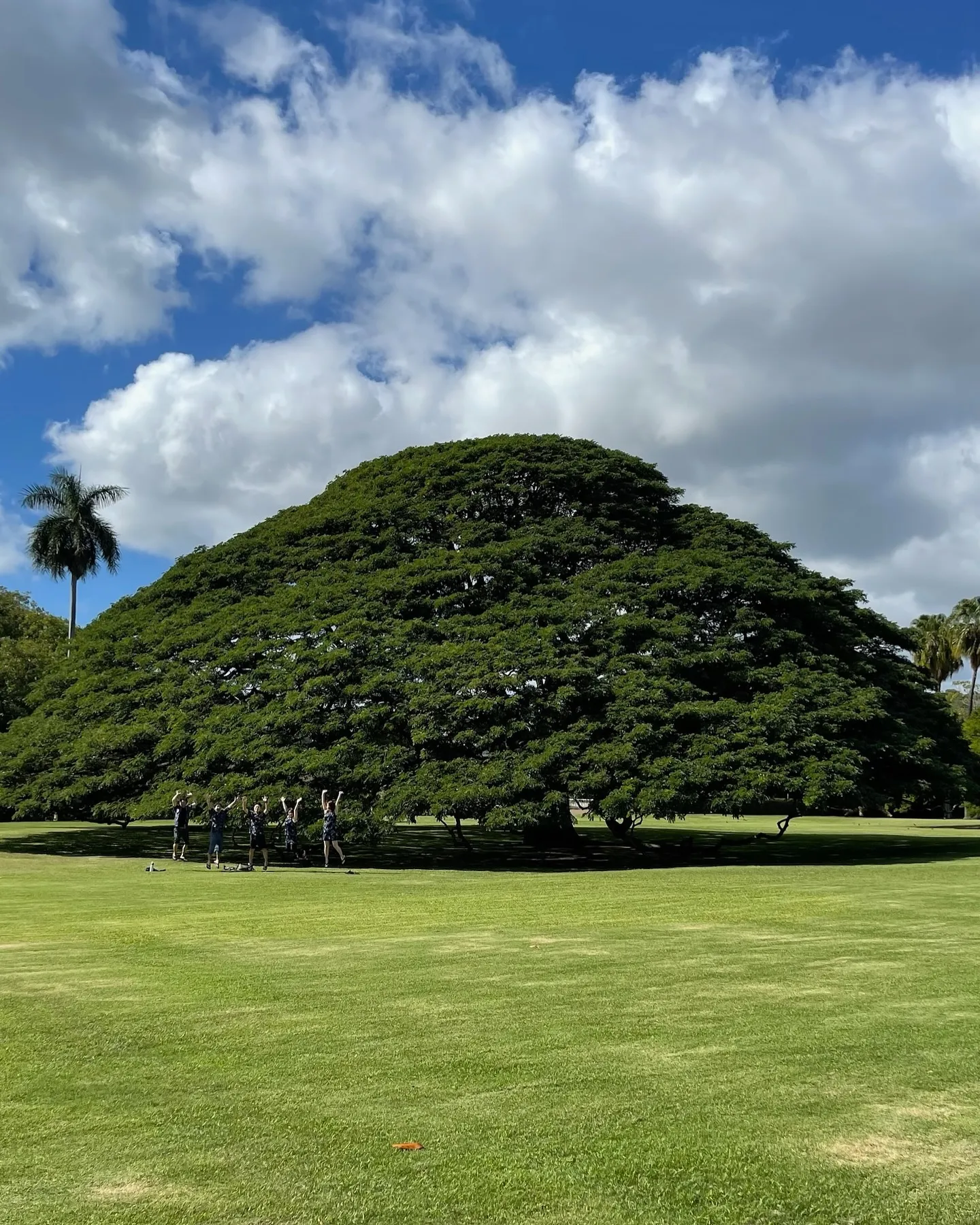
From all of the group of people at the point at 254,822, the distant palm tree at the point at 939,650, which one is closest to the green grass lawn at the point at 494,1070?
the group of people at the point at 254,822

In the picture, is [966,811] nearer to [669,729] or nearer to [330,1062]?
[669,729]

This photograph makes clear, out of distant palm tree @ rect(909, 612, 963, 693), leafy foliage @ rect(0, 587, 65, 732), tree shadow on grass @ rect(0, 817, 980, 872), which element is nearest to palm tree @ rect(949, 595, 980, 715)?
distant palm tree @ rect(909, 612, 963, 693)

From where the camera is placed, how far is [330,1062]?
6.01 metres

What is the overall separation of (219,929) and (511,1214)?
8732 mm

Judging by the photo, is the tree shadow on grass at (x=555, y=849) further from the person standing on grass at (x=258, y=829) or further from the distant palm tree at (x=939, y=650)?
the distant palm tree at (x=939, y=650)

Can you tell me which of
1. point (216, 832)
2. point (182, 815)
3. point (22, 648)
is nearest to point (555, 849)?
point (216, 832)

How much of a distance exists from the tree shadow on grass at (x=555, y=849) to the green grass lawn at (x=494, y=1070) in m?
12.6

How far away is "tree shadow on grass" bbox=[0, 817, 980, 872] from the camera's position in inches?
989

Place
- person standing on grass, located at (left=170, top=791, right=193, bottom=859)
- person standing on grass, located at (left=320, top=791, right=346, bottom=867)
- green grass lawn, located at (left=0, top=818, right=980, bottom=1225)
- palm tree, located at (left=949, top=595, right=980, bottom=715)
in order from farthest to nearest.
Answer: palm tree, located at (left=949, top=595, right=980, bottom=715)
person standing on grass, located at (left=170, top=791, right=193, bottom=859)
person standing on grass, located at (left=320, top=791, right=346, bottom=867)
green grass lawn, located at (left=0, top=818, right=980, bottom=1225)

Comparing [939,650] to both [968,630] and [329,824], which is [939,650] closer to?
[968,630]

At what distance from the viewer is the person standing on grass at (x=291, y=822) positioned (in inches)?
925

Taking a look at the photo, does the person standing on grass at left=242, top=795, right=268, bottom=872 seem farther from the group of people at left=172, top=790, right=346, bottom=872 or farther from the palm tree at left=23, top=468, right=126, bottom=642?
the palm tree at left=23, top=468, right=126, bottom=642

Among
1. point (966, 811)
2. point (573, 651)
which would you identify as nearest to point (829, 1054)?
point (573, 651)

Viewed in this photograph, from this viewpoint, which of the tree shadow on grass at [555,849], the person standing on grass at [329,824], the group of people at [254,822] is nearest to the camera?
the person standing on grass at [329,824]
